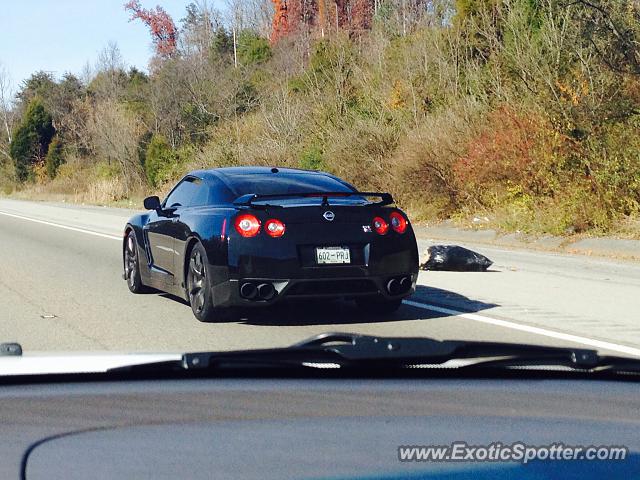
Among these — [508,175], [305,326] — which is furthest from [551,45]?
[305,326]

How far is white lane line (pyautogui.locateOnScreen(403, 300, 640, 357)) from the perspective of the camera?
8523mm

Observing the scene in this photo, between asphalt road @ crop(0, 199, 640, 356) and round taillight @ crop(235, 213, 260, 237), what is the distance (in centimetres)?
87

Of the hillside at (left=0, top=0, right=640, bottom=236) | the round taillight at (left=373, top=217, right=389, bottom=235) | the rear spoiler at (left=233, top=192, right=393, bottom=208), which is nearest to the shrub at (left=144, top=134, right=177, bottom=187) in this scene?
the hillside at (left=0, top=0, right=640, bottom=236)

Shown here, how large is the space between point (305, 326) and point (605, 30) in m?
15.7

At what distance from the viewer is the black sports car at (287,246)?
30.3ft

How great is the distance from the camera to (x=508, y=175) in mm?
25094

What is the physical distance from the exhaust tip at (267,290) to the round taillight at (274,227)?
1.41 feet

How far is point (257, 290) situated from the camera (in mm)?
9281

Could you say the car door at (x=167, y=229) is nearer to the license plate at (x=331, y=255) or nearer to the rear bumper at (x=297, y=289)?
the rear bumper at (x=297, y=289)

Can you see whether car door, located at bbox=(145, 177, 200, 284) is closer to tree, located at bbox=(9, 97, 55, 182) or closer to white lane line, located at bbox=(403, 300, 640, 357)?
white lane line, located at bbox=(403, 300, 640, 357)

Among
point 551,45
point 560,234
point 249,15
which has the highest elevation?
point 249,15

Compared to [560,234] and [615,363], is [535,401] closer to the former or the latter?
[615,363]

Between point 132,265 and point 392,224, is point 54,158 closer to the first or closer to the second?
point 132,265

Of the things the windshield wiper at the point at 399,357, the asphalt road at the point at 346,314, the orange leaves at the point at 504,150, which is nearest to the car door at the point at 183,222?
the asphalt road at the point at 346,314
